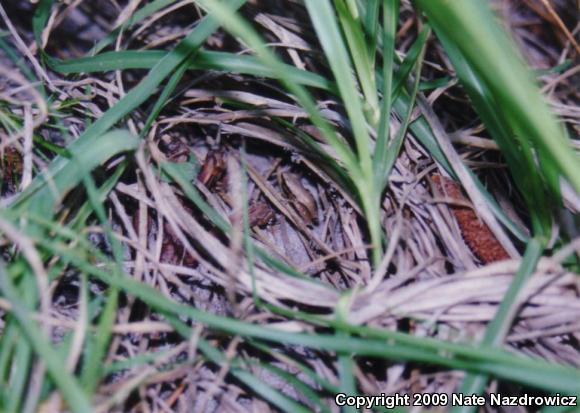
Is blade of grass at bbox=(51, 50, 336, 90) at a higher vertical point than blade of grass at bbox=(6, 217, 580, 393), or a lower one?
higher

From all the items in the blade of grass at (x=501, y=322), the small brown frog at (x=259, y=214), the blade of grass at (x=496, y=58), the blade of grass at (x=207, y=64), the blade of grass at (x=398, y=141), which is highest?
the blade of grass at (x=207, y=64)

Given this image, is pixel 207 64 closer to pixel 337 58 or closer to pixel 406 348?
pixel 337 58

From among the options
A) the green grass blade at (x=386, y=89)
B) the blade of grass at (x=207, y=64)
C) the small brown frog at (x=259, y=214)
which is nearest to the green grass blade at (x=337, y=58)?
the green grass blade at (x=386, y=89)

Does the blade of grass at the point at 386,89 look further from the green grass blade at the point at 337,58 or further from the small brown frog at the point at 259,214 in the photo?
the small brown frog at the point at 259,214

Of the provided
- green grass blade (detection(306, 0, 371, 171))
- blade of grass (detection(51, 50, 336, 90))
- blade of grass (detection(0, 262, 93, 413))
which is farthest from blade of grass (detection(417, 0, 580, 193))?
blade of grass (detection(0, 262, 93, 413))

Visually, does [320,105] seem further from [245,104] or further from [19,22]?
[19,22]

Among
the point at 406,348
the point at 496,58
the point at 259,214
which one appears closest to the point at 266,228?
the point at 259,214

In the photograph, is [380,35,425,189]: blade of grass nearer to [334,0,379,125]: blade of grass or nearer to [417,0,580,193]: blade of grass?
[334,0,379,125]: blade of grass

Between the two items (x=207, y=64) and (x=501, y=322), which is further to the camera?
(x=207, y=64)
